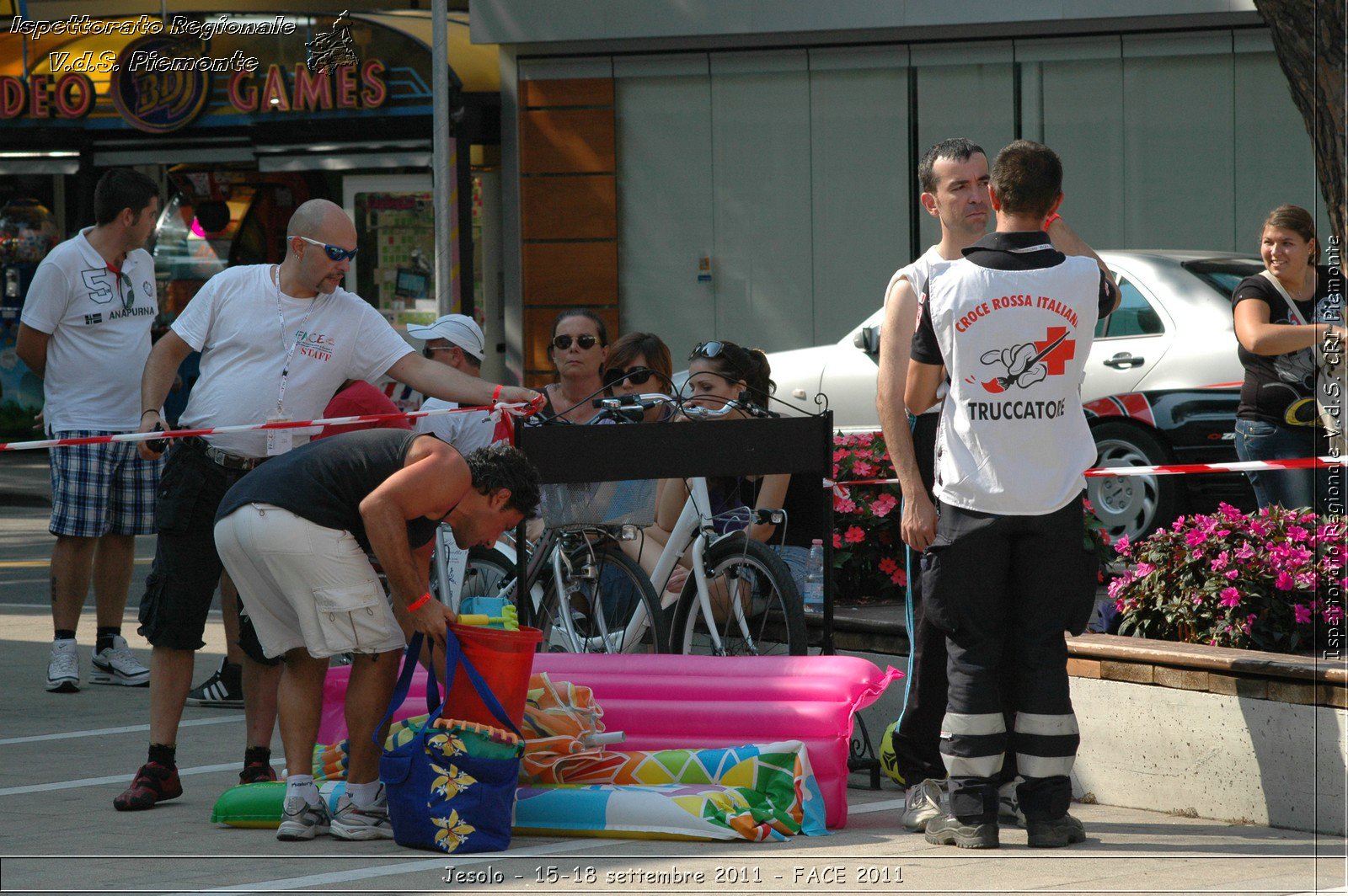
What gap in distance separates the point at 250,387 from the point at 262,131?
540 inches

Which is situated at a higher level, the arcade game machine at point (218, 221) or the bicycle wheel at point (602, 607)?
the arcade game machine at point (218, 221)

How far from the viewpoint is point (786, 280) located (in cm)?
1802

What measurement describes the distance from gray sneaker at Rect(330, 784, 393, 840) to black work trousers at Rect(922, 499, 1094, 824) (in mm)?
1733

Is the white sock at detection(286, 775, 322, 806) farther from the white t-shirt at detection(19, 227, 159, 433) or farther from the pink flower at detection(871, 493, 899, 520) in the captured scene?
the white t-shirt at detection(19, 227, 159, 433)

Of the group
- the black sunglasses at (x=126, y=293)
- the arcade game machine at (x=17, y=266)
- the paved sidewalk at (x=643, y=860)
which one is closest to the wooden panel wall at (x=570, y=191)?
the arcade game machine at (x=17, y=266)

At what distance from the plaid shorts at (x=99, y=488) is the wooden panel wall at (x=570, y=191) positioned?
10.0 meters

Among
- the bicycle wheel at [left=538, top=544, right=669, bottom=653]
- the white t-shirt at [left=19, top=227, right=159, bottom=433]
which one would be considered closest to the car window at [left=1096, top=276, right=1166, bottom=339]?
the bicycle wheel at [left=538, top=544, right=669, bottom=653]

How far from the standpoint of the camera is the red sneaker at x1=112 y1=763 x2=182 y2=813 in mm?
5820

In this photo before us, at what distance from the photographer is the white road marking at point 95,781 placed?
615cm

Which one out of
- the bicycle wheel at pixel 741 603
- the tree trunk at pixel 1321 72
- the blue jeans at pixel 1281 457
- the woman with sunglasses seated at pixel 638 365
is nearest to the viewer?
the bicycle wheel at pixel 741 603

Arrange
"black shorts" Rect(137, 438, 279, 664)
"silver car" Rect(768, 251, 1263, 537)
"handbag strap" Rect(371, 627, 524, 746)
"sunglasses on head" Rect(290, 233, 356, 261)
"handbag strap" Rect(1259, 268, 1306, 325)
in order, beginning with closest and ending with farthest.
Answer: "handbag strap" Rect(371, 627, 524, 746) → "black shorts" Rect(137, 438, 279, 664) → "sunglasses on head" Rect(290, 233, 356, 261) → "handbag strap" Rect(1259, 268, 1306, 325) → "silver car" Rect(768, 251, 1263, 537)

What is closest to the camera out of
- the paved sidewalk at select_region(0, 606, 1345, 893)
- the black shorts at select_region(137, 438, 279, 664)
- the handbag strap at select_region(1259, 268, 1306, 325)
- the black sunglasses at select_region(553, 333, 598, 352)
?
the paved sidewalk at select_region(0, 606, 1345, 893)

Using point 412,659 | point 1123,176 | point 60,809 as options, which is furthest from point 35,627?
point 1123,176

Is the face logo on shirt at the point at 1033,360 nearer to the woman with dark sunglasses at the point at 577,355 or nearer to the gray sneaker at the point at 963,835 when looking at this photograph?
the gray sneaker at the point at 963,835
